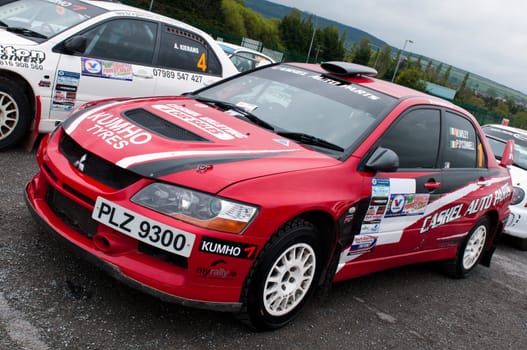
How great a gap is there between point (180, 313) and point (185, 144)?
104 cm

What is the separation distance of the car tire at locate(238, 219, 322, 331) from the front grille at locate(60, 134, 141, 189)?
856mm

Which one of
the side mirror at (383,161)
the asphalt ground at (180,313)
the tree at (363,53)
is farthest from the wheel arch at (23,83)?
the tree at (363,53)

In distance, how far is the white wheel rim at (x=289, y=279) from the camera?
127 inches

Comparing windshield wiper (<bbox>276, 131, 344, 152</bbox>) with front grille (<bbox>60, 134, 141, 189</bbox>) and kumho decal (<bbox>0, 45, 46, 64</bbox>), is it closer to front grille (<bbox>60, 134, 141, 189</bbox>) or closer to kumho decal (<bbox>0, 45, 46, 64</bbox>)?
front grille (<bbox>60, 134, 141, 189</bbox>)

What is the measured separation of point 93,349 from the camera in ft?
9.02

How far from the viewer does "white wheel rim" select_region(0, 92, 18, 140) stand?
5.30m

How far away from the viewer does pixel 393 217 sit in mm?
4008

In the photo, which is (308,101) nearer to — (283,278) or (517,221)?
(283,278)

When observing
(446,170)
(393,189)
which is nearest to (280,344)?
(393,189)

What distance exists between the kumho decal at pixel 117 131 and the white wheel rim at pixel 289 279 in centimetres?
108

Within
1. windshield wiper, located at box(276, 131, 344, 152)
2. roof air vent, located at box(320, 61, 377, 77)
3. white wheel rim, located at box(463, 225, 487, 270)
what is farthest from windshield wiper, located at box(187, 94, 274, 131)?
white wheel rim, located at box(463, 225, 487, 270)

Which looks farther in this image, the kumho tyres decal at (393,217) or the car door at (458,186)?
the car door at (458,186)

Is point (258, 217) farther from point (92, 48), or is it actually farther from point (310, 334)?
point (92, 48)

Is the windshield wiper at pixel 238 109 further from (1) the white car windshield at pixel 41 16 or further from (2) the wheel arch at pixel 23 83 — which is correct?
(1) the white car windshield at pixel 41 16
